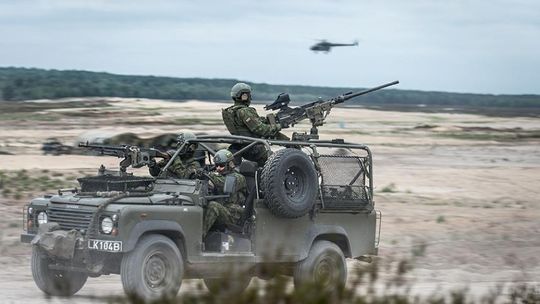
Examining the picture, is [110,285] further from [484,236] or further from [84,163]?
[84,163]

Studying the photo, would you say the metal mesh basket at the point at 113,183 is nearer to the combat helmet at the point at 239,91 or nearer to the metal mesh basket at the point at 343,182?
the combat helmet at the point at 239,91

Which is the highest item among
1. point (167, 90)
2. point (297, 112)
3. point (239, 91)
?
point (239, 91)

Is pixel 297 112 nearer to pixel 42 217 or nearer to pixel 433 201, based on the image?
pixel 42 217

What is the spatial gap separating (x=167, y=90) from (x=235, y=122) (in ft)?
375

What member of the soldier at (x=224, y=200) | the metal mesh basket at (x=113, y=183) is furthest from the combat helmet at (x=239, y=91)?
the metal mesh basket at (x=113, y=183)

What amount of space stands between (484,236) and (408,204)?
420 cm

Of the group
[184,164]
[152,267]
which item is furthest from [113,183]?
[184,164]

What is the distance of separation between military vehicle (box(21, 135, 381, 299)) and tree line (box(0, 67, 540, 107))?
74416 millimetres

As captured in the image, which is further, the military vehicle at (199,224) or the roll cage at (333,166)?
the roll cage at (333,166)

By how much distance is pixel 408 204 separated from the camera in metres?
27.4

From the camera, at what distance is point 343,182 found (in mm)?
15383

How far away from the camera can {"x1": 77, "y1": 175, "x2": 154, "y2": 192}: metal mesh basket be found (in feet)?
45.2

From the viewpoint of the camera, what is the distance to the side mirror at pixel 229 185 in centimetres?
1393

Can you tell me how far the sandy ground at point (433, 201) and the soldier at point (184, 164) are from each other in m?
1.46
